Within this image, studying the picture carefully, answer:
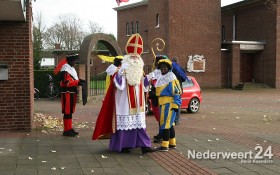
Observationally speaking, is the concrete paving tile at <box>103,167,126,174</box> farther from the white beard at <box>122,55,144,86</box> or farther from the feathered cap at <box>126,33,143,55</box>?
the feathered cap at <box>126,33,143,55</box>

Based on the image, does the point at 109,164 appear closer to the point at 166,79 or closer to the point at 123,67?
the point at 123,67

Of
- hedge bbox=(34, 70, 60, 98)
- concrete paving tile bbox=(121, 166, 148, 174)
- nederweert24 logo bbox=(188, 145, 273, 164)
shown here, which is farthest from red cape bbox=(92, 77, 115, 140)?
hedge bbox=(34, 70, 60, 98)

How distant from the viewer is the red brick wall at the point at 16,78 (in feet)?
33.8

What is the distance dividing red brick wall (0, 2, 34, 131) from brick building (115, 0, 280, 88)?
23.3 meters

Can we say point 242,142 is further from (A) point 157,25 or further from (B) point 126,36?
(B) point 126,36

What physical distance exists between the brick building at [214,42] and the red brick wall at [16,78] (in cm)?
Answer: 2331

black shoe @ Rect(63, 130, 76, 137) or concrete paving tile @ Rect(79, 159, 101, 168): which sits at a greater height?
black shoe @ Rect(63, 130, 76, 137)

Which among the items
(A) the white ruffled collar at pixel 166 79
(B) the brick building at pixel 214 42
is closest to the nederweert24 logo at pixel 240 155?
(A) the white ruffled collar at pixel 166 79

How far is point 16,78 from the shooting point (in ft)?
34.2

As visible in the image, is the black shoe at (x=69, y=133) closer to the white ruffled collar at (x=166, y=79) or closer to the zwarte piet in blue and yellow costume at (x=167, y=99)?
the zwarte piet in blue and yellow costume at (x=167, y=99)

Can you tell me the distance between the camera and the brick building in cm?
3331

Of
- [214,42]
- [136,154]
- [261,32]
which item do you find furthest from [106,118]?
[261,32]

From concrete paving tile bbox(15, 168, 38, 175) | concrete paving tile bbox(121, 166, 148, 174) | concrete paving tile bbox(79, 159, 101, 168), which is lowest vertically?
concrete paving tile bbox(121, 166, 148, 174)

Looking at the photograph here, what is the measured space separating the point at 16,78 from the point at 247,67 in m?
28.7
